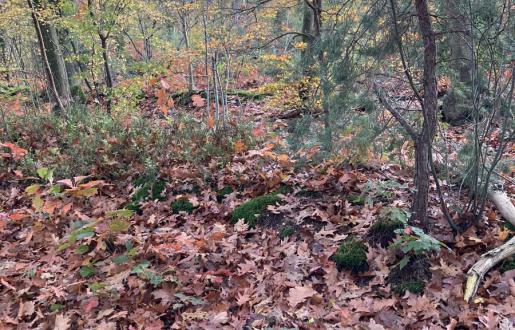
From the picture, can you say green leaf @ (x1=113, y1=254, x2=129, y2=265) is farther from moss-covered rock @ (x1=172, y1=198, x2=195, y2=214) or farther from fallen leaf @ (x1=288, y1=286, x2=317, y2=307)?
fallen leaf @ (x1=288, y1=286, x2=317, y2=307)

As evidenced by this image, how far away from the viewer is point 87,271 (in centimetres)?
366

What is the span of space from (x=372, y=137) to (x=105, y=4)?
8664 millimetres

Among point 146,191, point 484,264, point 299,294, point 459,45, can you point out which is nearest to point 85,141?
point 146,191

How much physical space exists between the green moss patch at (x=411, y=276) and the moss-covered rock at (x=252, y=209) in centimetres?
174

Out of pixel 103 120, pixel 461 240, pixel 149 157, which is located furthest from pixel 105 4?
pixel 461 240

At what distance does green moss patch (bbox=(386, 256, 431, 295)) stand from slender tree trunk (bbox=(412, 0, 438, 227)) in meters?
0.56

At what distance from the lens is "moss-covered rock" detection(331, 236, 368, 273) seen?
3586mm

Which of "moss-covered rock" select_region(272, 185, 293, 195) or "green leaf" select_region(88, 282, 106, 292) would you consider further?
"moss-covered rock" select_region(272, 185, 293, 195)

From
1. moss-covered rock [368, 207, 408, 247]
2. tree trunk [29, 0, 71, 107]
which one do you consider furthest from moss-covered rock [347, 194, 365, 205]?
tree trunk [29, 0, 71, 107]

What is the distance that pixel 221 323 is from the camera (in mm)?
3051

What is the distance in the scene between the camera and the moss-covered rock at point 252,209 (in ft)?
15.2

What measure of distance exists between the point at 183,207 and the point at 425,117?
3.20m

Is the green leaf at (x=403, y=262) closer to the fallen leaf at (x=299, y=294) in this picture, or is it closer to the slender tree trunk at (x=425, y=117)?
the slender tree trunk at (x=425, y=117)

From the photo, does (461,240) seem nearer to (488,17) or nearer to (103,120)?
(488,17)
